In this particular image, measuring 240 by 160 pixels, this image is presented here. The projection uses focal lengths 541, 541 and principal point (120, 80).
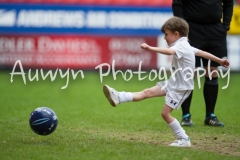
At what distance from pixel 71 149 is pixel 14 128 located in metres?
1.87

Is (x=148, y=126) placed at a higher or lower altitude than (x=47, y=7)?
lower

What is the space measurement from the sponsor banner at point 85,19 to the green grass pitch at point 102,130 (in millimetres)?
4076

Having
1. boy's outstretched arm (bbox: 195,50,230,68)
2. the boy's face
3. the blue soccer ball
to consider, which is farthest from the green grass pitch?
the boy's face

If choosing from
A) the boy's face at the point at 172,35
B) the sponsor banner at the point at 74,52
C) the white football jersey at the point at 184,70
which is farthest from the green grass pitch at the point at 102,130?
the sponsor banner at the point at 74,52

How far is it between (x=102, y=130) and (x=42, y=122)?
4.93 feet

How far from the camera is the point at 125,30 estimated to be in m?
17.5

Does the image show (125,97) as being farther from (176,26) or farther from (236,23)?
(236,23)

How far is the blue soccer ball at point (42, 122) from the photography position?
253 inches

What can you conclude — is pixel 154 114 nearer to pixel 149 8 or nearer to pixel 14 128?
pixel 14 128

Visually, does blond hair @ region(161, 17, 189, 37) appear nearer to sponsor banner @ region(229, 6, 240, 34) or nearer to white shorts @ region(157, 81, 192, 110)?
white shorts @ region(157, 81, 192, 110)

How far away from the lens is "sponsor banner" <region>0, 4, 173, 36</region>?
17391mm

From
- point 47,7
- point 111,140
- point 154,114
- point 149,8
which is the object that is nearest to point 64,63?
point 47,7

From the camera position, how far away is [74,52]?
17.3 metres

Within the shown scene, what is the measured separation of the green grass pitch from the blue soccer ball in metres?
0.17
